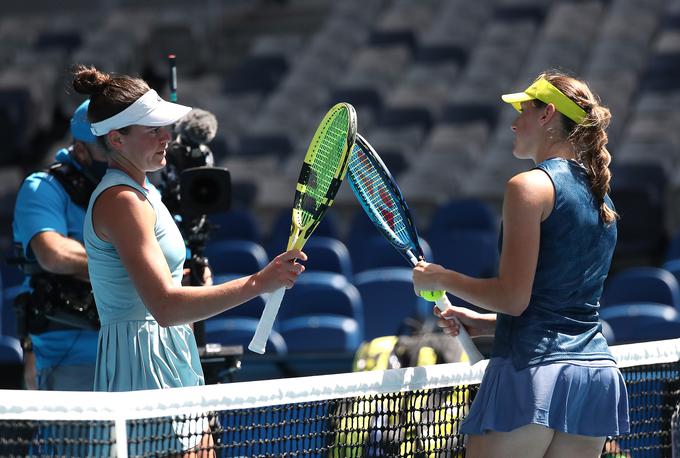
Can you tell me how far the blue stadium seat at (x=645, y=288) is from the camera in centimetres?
793

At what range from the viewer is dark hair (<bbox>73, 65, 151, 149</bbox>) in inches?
133

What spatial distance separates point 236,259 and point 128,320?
5.92 meters

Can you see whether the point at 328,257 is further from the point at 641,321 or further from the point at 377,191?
the point at 377,191

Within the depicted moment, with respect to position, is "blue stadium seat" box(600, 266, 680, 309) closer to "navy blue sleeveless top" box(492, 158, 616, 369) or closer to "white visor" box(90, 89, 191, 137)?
"navy blue sleeveless top" box(492, 158, 616, 369)

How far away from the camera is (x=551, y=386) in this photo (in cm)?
324

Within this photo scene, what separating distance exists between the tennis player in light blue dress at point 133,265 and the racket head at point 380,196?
499 millimetres

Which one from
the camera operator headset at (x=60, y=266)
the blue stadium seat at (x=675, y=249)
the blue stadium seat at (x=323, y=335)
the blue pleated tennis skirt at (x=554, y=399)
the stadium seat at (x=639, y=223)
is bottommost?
the blue pleated tennis skirt at (x=554, y=399)

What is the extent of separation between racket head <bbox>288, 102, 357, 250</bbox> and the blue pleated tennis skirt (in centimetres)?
69

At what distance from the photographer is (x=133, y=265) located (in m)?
3.21

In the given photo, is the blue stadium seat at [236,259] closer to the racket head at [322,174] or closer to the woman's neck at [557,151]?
the racket head at [322,174]

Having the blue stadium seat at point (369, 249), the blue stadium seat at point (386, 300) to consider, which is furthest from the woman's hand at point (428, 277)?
the blue stadium seat at point (369, 249)

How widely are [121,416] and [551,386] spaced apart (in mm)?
1172

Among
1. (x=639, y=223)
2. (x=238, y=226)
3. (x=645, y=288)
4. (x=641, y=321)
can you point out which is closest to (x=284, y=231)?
(x=238, y=226)

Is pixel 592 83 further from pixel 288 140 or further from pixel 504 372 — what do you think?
Result: pixel 504 372
